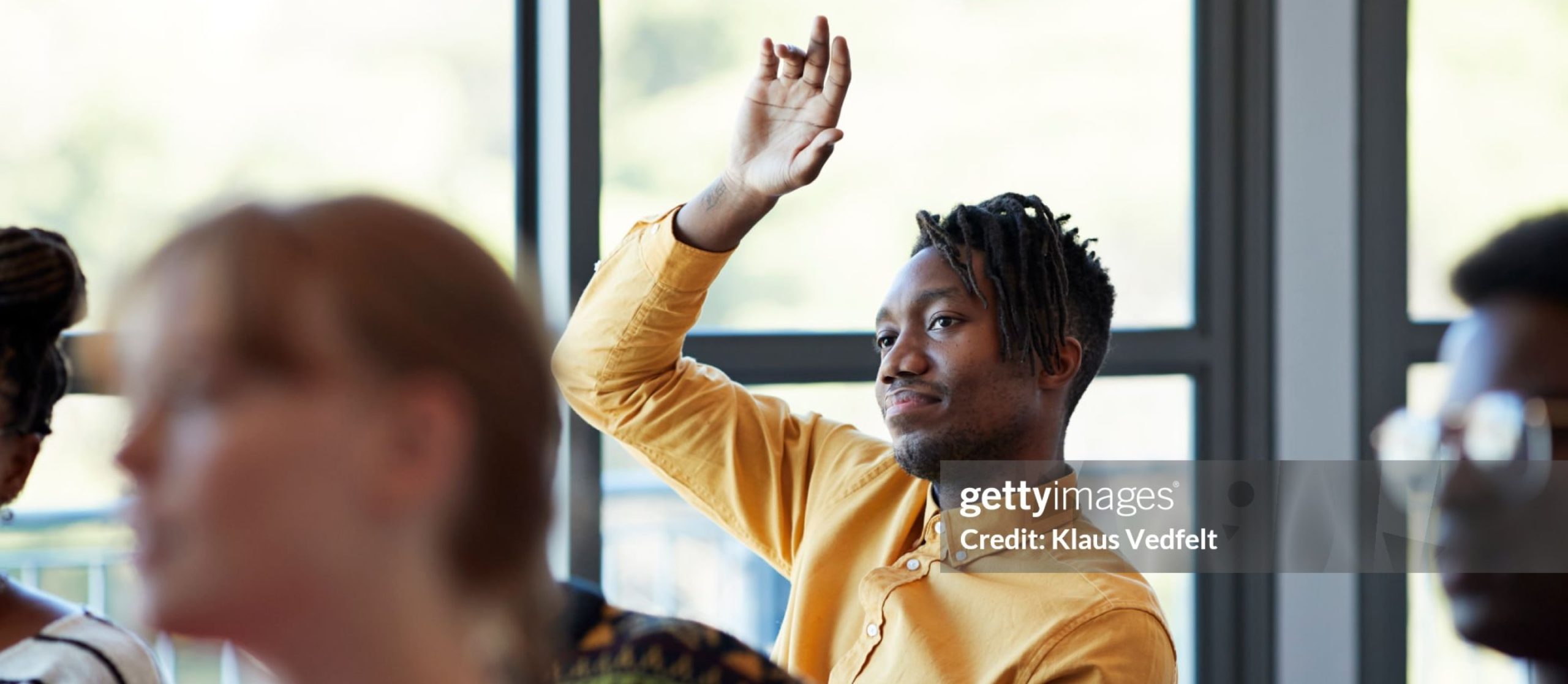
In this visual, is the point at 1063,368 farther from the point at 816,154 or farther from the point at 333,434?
the point at 333,434

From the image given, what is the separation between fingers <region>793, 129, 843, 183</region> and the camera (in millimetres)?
1798

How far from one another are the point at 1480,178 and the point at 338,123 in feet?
7.52

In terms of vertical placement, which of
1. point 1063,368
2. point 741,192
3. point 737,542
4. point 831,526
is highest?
point 741,192

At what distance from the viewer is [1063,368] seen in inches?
75.6

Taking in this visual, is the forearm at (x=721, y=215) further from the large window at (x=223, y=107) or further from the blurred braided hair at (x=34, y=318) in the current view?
the blurred braided hair at (x=34, y=318)

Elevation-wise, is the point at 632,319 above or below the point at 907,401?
above

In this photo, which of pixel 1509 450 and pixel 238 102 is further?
pixel 238 102

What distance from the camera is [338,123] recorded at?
90.4 inches

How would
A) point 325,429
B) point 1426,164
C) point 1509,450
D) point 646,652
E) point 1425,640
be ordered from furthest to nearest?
point 1425,640, point 1426,164, point 646,652, point 325,429, point 1509,450

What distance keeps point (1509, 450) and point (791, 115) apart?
60.8 inches

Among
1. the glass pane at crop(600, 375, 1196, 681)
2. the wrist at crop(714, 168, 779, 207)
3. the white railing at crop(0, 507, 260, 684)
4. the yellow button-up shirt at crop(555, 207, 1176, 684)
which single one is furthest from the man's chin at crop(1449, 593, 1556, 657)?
the white railing at crop(0, 507, 260, 684)

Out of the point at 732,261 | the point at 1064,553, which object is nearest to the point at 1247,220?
the point at 732,261

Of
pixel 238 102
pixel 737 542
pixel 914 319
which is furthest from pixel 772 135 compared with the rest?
pixel 737 542

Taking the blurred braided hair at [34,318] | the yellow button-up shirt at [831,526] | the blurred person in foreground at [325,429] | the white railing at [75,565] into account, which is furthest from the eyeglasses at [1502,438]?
the white railing at [75,565]
